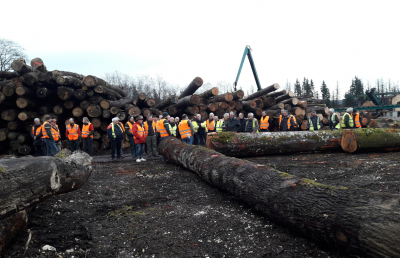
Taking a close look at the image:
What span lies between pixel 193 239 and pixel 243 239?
0.59 meters

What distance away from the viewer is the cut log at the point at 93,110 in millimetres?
10384

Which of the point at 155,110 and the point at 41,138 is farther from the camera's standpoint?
the point at 155,110

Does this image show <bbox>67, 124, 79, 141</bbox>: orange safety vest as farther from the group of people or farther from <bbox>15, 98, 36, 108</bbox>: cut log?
<bbox>15, 98, 36, 108</bbox>: cut log

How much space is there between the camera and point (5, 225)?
106 inches

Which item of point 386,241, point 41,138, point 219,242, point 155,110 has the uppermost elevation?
point 155,110

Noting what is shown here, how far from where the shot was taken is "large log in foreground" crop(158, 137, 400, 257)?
2.09m

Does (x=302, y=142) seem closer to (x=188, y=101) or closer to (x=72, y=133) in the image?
(x=188, y=101)

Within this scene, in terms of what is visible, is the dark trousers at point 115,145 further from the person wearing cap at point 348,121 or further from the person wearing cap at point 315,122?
the person wearing cap at point 348,121

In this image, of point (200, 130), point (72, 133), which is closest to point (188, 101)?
point (200, 130)

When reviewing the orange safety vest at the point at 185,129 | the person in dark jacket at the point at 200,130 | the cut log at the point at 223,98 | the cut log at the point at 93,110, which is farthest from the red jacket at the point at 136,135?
the cut log at the point at 223,98

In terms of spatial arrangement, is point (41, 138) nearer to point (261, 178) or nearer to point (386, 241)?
point (261, 178)

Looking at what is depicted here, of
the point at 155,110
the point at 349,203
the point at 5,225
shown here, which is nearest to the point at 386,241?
the point at 349,203

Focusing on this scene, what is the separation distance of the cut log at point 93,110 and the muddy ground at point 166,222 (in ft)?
18.2

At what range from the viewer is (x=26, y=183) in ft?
8.66
